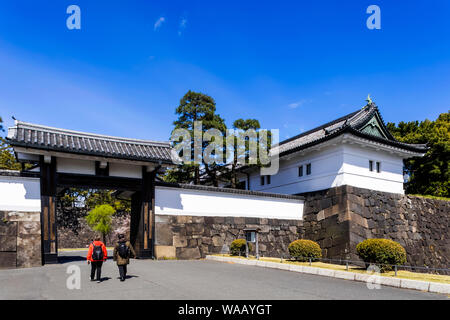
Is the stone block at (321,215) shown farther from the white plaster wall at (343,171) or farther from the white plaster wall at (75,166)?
the white plaster wall at (75,166)

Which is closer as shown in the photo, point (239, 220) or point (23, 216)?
point (23, 216)

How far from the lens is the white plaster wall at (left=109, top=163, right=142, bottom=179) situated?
16078 mm

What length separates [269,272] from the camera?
12.0 metres

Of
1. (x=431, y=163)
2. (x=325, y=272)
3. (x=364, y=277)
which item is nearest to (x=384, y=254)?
(x=325, y=272)

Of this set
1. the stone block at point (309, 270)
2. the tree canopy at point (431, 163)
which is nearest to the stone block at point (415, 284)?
the stone block at point (309, 270)

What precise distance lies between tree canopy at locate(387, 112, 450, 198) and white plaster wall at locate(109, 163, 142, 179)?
2539 centimetres

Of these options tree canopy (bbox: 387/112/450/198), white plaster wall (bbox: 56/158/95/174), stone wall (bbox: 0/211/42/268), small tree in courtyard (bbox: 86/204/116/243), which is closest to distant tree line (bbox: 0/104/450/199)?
tree canopy (bbox: 387/112/450/198)

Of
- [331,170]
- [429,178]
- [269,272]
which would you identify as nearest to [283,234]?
[331,170]

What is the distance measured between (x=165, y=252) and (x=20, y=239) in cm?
610

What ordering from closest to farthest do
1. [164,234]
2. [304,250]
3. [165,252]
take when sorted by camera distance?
[304,250], [165,252], [164,234]

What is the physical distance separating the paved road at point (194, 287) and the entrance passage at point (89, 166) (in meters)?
3.67

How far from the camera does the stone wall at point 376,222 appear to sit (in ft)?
63.8

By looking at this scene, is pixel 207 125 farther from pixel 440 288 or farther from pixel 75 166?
pixel 440 288

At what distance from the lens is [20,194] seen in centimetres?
1389
